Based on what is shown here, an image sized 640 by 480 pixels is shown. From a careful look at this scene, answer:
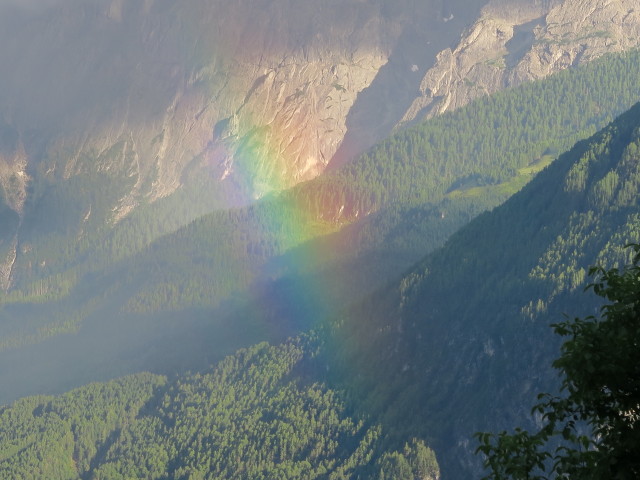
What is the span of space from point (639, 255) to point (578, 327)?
4201mm

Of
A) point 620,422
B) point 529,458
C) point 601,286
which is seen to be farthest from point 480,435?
point 601,286

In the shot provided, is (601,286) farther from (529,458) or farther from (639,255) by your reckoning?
(529,458)

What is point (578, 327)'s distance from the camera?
1561 inches

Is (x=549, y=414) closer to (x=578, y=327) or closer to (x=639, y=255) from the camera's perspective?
(x=578, y=327)

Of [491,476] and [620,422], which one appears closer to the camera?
[620,422]

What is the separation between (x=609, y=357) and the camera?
38.3 m

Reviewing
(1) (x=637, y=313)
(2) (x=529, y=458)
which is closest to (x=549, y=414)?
(2) (x=529, y=458)

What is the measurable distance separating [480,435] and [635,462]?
200 inches

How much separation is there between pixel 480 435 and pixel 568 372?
3642 mm

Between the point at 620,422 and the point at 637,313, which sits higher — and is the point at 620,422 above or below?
below

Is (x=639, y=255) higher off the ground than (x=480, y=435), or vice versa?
(x=639, y=255)

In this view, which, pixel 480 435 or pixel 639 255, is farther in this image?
pixel 639 255

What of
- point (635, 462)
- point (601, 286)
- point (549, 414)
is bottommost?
point (635, 462)

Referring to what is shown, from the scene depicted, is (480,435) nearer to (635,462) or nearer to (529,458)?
(529,458)
